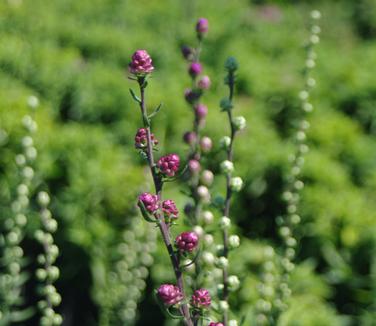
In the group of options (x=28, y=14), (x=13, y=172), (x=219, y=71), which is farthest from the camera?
(x=28, y=14)

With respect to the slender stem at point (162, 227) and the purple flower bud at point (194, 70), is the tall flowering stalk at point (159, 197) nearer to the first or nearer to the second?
the slender stem at point (162, 227)

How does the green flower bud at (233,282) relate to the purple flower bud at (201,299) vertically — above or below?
Result: below

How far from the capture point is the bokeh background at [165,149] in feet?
11.7

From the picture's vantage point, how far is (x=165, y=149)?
15.1ft

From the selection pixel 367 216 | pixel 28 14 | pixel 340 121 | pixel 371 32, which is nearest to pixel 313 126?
pixel 340 121

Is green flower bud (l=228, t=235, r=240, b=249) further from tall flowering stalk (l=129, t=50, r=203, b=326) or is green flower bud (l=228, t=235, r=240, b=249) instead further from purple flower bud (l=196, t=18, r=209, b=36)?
purple flower bud (l=196, t=18, r=209, b=36)

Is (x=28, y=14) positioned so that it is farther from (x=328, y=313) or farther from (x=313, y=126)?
(x=328, y=313)

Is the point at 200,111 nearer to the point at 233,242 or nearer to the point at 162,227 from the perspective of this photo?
the point at 233,242

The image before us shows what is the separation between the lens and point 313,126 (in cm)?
510

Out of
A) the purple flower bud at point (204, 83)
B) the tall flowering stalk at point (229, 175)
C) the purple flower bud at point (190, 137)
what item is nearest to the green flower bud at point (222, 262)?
the tall flowering stalk at point (229, 175)

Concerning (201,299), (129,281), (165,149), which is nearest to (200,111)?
(201,299)

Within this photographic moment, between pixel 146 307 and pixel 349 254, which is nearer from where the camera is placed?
pixel 146 307

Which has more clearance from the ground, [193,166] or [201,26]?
[201,26]

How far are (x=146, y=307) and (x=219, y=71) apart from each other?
3.31 metres
